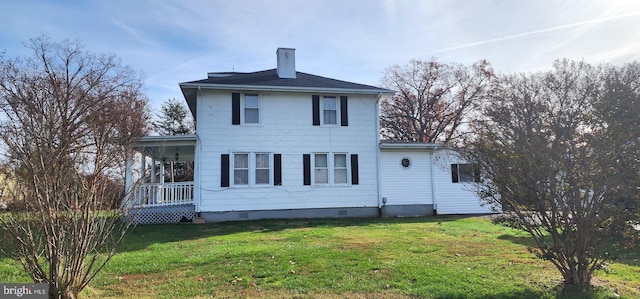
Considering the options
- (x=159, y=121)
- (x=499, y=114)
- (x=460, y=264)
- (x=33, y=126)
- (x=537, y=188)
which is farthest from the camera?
(x=159, y=121)

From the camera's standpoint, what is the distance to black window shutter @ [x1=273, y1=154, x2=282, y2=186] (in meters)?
15.4

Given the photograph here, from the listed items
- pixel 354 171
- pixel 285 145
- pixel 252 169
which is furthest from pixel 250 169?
pixel 354 171

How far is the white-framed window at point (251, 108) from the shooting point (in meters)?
15.5

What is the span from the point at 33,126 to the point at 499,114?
237 inches

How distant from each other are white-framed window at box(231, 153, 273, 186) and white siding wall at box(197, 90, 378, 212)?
0.24 metres

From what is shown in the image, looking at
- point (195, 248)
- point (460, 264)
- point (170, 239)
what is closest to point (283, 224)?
point (170, 239)

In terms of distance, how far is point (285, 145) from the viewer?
15570 millimetres

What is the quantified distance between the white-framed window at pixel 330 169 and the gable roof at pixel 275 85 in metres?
2.73

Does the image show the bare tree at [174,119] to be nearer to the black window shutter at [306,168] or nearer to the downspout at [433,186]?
the black window shutter at [306,168]

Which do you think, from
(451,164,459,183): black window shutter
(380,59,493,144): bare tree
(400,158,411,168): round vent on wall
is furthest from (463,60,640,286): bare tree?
(380,59,493,144): bare tree

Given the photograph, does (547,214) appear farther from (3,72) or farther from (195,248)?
(3,72)

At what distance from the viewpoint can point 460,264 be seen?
638 cm

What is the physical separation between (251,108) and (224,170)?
8.94 feet

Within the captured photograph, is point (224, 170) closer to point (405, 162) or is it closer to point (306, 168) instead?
point (306, 168)
